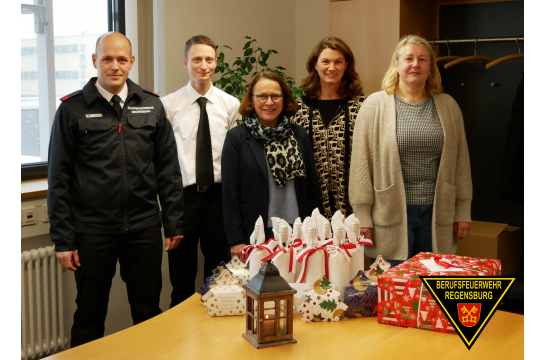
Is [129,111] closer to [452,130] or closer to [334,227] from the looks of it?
[334,227]

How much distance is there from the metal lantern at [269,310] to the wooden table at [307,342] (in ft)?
0.09

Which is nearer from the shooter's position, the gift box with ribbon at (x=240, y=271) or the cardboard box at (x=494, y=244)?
the gift box with ribbon at (x=240, y=271)

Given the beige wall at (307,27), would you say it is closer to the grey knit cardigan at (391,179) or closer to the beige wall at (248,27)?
the beige wall at (248,27)

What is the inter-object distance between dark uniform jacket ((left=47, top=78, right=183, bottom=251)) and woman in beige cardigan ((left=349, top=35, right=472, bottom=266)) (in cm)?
101

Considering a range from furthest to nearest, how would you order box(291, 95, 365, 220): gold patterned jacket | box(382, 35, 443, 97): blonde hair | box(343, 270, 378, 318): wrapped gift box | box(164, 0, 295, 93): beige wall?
1. box(164, 0, 295, 93): beige wall
2. box(291, 95, 365, 220): gold patterned jacket
3. box(382, 35, 443, 97): blonde hair
4. box(343, 270, 378, 318): wrapped gift box

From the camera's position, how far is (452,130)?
2.66 metres

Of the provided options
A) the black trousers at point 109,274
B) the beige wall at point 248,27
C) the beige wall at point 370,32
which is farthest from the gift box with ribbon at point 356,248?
the beige wall at point 248,27

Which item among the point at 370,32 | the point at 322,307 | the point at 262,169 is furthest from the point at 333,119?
the point at 322,307

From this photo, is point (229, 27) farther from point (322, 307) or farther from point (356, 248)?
point (322, 307)

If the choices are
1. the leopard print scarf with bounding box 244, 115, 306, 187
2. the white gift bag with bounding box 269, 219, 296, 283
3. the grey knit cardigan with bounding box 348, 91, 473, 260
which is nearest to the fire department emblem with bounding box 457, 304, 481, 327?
the white gift bag with bounding box 269, 219, 296, 283

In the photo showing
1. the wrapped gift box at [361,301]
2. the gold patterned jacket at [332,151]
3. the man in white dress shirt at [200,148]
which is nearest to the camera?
the wrapped gift box at [361,301]

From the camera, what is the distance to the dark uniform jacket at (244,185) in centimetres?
264

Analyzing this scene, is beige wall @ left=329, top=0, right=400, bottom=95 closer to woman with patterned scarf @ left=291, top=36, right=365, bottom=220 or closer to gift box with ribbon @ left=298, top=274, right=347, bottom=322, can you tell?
woman with patterned scarf @ left=291, top=36, right=365, bottom=220

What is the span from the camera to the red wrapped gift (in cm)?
175
